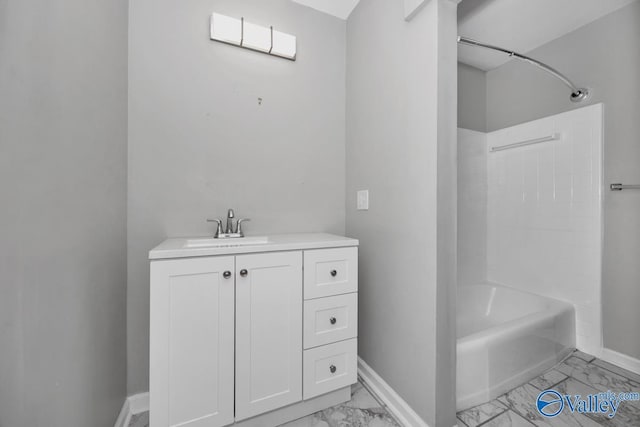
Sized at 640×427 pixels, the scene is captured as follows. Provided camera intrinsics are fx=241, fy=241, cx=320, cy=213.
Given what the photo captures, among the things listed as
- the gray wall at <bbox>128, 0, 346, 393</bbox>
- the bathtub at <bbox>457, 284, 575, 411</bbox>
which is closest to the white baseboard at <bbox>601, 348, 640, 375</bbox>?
the bathtub at <bbox>457, 284, 575, 411</bbox>

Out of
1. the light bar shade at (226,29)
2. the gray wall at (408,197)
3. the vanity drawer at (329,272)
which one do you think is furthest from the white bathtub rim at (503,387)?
the light bar shade at (226,29)

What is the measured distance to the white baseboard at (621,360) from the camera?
1541 mm

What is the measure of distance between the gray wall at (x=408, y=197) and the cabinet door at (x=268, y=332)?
53cm

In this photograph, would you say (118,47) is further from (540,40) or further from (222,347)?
(540,40)

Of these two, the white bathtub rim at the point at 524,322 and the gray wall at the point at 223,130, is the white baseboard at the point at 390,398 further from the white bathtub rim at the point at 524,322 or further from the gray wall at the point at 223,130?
the gray wall at the point at 223,130

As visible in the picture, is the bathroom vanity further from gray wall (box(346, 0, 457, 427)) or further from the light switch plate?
the light switch plate

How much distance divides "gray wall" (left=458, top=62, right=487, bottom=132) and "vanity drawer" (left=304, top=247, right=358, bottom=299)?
183 cm

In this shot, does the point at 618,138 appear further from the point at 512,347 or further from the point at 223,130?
the point at 223,130

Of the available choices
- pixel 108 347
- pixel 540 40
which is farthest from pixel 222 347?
pixel 540 40

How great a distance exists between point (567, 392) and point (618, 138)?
1.67m

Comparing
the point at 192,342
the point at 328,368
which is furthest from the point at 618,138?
the point at 192,342

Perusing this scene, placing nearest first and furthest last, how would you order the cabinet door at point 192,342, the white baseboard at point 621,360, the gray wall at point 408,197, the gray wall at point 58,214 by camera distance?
the gray wall at point 58,214, the cabinet door at point 192,342, the gray wall at point 408,197, the white baseboard at point 621,360

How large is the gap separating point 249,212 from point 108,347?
35.2 inches

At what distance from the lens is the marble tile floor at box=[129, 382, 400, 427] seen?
1.21 m
